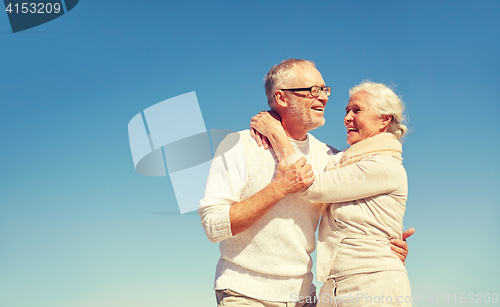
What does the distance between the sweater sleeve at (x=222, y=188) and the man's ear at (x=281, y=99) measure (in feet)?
1.90

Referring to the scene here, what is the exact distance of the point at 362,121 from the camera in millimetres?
3357

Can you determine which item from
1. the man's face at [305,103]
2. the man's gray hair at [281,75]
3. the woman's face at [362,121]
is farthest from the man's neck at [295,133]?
the woman's face at [362,121]

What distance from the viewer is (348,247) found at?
293cm

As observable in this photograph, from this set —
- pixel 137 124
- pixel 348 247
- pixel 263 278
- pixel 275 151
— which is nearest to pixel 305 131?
pixel 275 151

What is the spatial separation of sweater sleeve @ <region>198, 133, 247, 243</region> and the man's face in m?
0.61

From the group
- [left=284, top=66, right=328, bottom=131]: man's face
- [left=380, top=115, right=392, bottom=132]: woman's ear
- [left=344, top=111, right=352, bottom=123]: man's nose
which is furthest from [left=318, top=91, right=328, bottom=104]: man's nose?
[left=380, top=115, right=392, bottom=132]: woman's ear

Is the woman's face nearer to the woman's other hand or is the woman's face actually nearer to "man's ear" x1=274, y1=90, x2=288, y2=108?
"man's ear" x1=274, y1=90, x2=288, y2=108

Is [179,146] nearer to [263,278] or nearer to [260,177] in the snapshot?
[260,177]

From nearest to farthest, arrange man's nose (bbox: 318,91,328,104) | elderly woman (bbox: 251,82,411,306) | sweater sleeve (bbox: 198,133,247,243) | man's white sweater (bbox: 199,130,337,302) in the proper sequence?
elderly woman (bbox: 251,82,411,306) → sweater sleeve (bbox: 198,133,247,243) → man's white sweater (bbox: 199,130,337,302) → man's nose (bbox: 318,91,328,104)

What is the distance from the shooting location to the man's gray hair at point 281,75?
352cm

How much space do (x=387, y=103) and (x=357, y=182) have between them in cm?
87

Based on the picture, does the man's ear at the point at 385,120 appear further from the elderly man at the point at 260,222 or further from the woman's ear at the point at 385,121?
the elderly man at the point at 260,222

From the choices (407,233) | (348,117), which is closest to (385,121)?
(348,117)

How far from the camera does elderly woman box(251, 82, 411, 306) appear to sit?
2.80m
